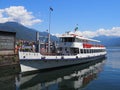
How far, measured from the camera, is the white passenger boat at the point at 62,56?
3550cm

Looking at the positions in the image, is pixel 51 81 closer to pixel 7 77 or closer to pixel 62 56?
pixel 7 77

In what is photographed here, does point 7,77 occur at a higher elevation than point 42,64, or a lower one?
lower

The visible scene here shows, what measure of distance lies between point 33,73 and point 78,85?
9233 mm

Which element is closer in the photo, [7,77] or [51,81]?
[51,81]

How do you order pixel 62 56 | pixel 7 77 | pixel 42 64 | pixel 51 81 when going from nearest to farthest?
1. pixel 51 81
2. pixel 7 77
3. pixel 42 64
4. pixel 62 56

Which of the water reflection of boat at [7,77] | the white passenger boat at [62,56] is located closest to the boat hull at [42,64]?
the white passenger boat at [62,56]

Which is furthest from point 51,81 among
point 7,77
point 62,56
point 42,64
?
point 62,56

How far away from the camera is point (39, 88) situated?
2808cm

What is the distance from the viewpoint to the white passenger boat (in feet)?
116

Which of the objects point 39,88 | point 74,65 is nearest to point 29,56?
point 39,88

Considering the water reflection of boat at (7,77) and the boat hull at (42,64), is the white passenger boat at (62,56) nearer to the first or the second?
the boat hull at (42,64)

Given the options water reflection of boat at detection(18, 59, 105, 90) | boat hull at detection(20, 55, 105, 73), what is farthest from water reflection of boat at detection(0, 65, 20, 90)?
boat hull at detection(20, 55, 105, 73)

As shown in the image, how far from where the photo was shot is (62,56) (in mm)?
39906

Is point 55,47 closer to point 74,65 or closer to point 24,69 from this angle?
point 74,65
